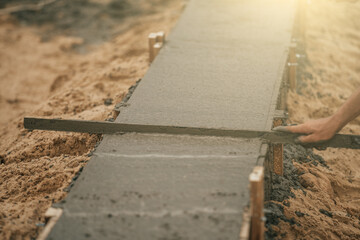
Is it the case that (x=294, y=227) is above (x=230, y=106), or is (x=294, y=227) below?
below

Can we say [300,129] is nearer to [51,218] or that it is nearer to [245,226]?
[245,226]

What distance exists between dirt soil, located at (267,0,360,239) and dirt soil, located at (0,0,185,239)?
5.82 ft

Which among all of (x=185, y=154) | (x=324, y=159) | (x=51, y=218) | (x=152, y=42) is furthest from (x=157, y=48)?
(x=51, y=218)

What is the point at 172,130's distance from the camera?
270 centimetres

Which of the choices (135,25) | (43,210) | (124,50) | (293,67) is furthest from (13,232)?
(135,25)

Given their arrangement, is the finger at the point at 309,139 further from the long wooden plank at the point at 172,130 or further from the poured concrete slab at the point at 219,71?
the poured concrete slab at the point at 219,71

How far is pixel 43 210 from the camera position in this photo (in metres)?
2.45

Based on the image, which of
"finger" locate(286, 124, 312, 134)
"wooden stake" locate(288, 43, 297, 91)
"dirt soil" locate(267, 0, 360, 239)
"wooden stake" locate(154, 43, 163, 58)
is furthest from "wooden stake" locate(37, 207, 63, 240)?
"wooden stake" locate(288, 43, 297, 91)

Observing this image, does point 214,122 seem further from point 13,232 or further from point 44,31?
point 44,31

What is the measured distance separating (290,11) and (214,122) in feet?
9.81

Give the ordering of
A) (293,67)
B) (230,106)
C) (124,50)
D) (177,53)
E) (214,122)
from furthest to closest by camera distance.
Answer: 1. (124,50)
2. (293,67)
3. (177,53)
4. (230,106)
5. (214,122)

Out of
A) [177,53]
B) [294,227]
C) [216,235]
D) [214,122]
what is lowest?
[294,227]

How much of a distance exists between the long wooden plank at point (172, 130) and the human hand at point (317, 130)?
0.06 meters

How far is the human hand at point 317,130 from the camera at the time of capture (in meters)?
2.37
